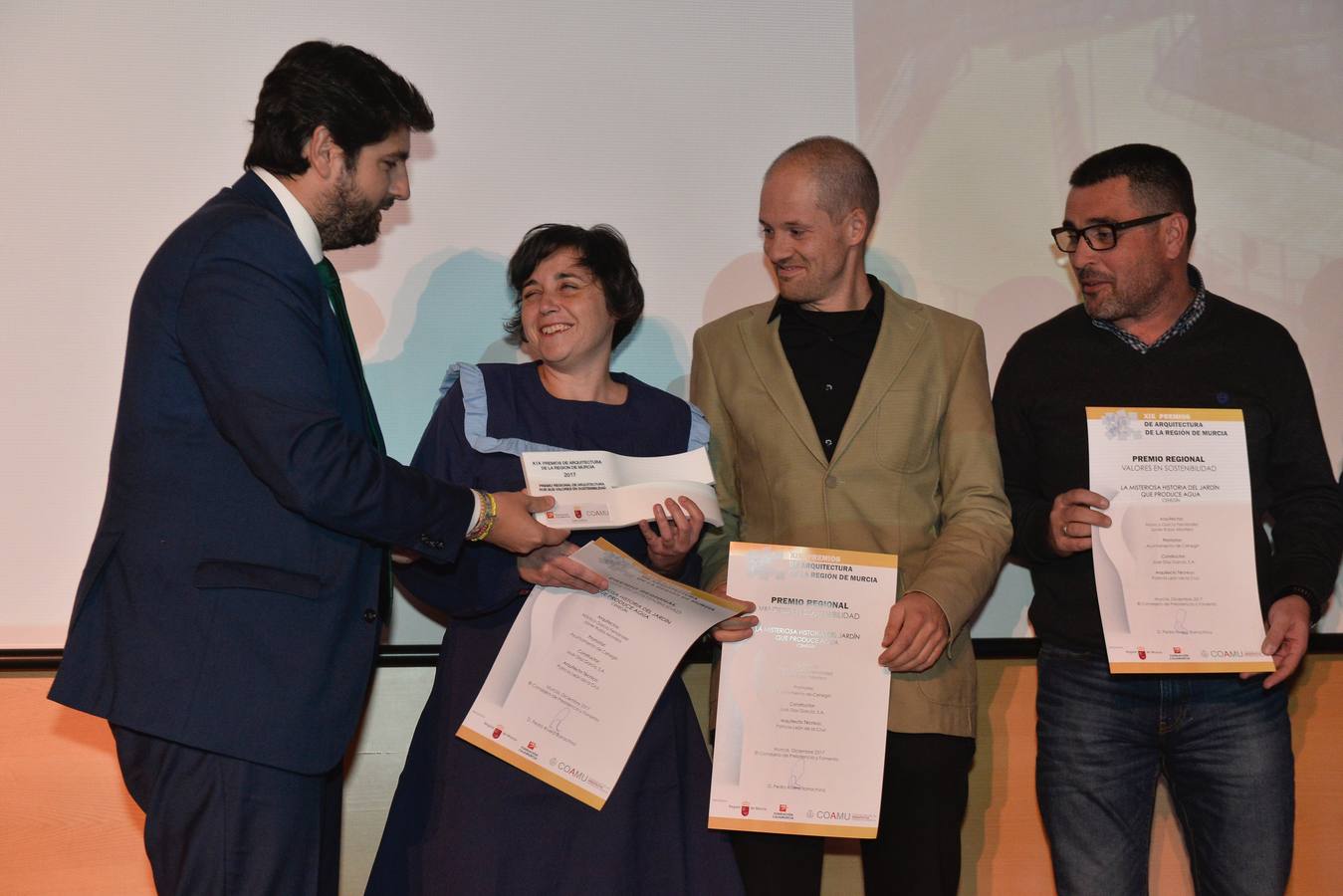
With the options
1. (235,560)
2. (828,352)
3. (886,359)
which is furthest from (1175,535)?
(235,560)

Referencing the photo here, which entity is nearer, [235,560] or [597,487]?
[235,560]

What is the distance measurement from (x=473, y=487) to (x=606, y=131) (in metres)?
1.10

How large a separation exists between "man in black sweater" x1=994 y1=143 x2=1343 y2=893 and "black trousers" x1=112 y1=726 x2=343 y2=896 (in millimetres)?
1569

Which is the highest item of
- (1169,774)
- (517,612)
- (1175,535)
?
(1175,535)

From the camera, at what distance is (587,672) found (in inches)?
82.6

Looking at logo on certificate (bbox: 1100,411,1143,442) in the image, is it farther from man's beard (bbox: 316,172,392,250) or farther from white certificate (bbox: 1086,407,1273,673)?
man's beard (bbox: 316,172,392,250)

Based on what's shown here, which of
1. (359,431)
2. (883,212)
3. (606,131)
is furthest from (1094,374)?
(359,431)

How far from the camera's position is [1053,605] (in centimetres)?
252

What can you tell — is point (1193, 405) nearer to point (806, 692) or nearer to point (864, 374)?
point (864, 374)

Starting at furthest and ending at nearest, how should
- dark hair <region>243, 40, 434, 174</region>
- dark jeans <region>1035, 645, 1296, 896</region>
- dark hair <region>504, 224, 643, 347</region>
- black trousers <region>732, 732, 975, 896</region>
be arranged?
dark hair <region>504, 224, 643, 347</region> → dark jeans <region>1035, 645, 1296, 896</region> → black trousers <region>732, 732, 975, 896</region> → dark hair <region>243, 40, 434, 174</region>

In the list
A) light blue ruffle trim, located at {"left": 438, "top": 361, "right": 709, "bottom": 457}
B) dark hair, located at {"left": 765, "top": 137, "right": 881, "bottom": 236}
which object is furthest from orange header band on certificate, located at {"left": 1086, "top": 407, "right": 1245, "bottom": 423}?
light blue ruffle trim, located at {"left": 438, "top": 361, "right": 709, "bottom": 457}

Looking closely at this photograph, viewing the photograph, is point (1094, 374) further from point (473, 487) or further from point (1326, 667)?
point (473, 487)

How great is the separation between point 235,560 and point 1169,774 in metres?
1.95

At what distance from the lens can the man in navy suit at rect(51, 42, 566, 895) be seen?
5.64ft
